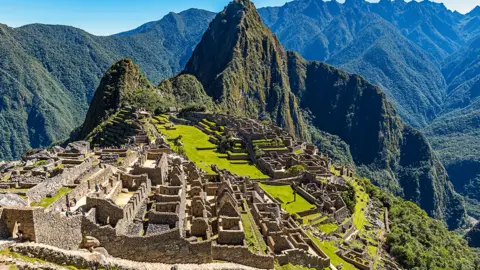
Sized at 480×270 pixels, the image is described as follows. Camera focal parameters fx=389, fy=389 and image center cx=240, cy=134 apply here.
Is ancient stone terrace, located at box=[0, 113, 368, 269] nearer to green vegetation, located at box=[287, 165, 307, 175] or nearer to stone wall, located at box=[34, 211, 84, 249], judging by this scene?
stone wall, located at box=[34, 211, 84, 249]

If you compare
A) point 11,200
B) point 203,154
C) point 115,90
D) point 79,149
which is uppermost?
point 115,90

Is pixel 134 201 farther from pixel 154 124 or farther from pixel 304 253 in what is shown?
pixel 154 124

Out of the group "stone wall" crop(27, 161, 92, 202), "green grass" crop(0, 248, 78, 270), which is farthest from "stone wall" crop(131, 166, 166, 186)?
"green grass" crop(0, 248, 78, 270)

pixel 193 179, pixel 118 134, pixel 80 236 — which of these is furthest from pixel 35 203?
pixel 118 134

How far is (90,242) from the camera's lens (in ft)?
69.2

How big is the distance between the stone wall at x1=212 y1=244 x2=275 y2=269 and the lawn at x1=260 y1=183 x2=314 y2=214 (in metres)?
27.2

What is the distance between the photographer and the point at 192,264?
22.9 metres

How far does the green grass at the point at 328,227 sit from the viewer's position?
5272 centimetres

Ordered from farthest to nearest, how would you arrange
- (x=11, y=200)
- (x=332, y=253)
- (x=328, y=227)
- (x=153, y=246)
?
(x=328, y=227) → (x=332, y=253) → (x=153, y=246) → (x=11, y=200)

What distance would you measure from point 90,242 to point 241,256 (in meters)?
9.55

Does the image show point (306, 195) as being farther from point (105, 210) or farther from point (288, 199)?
point (105, 210)

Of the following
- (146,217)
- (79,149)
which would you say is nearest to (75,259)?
(146,217)

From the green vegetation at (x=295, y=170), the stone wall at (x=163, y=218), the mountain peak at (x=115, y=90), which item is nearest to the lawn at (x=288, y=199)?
the green vegetation at (x=295, y=170)

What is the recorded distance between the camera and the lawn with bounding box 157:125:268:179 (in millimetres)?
70375
